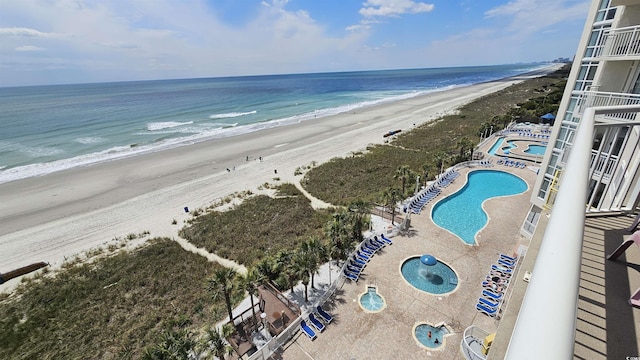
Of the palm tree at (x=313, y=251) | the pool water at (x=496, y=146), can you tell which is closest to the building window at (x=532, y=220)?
the palm tree at (x=313, y=251)

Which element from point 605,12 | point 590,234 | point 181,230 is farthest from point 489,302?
point 181,230

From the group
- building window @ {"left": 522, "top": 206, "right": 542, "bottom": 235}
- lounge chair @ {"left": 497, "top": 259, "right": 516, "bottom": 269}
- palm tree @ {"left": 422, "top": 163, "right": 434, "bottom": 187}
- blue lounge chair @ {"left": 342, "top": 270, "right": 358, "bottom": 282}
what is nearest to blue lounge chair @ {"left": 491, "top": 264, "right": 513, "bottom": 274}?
lounge chair @ {"left": 497, "top": 259, "right": 516, "bottom": 269}

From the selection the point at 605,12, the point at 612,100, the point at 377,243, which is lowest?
the point at 377,243

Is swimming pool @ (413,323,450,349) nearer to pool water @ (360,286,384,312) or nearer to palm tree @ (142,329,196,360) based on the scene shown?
pool water @ (360,286,384,312)

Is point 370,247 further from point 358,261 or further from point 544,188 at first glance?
point 544,188

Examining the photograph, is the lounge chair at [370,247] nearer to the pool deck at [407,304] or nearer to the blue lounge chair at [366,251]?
the blue lounge chair at [366,251]
